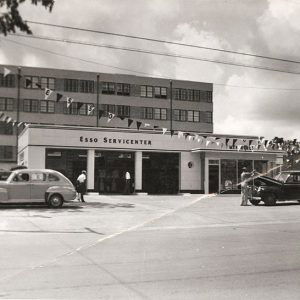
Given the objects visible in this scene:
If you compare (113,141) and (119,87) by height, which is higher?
(119,87)

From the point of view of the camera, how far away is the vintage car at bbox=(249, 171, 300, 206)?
78.0ft

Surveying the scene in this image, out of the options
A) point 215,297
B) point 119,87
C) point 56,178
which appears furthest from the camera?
point 119,87

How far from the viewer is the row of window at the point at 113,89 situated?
6206 centimetres

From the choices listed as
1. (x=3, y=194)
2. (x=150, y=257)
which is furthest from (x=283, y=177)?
(x=150, y=257)

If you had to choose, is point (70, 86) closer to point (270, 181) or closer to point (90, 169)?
point (90, 169)

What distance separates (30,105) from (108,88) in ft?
33.3

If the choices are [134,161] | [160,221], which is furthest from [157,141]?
[160,221]

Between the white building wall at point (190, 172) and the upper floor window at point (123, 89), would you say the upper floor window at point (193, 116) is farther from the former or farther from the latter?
the white building wall at point (190, 172)

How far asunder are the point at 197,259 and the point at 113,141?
82.0ft

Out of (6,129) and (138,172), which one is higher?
(6,129)

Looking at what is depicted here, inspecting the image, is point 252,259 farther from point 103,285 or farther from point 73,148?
point 73,148

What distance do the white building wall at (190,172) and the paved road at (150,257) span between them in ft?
56.9

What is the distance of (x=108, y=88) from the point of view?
6500 centimetres

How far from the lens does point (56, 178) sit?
73.9ft
